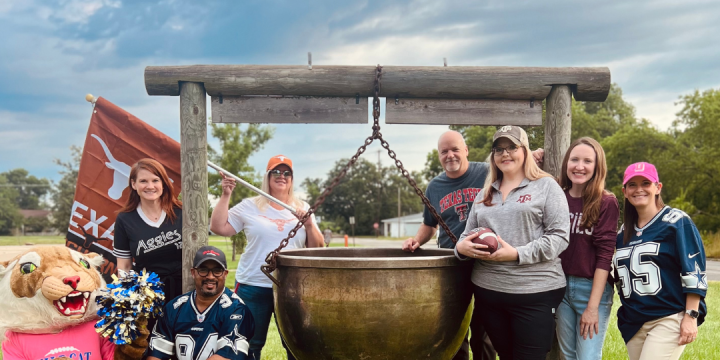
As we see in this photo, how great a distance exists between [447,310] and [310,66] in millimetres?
1816

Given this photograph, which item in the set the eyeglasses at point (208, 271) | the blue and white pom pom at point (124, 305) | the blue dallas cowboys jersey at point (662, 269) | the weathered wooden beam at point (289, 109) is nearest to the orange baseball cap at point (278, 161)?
the weathered wooden beam at point (289, 109)

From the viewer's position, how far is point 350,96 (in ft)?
12.8

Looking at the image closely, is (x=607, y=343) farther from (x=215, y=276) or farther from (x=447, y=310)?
(x=215, y=276)

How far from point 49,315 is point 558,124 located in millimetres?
3437

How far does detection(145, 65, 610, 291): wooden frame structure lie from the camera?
A: 377 cm

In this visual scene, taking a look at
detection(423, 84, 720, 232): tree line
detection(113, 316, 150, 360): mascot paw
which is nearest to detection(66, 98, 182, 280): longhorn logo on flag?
detection(113, 316, 150, 360): mascot paw

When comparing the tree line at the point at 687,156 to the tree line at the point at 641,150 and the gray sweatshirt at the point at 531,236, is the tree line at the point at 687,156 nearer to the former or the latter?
the tree line at the point at 641,150

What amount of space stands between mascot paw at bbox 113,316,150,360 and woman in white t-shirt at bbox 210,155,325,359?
738mm

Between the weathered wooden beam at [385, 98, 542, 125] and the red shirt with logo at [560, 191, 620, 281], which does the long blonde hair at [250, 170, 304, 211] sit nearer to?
the weathered wooden beam at [385, 98, 542, 125]

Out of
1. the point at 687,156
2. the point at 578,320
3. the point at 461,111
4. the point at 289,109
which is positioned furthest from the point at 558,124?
the point at 687,156

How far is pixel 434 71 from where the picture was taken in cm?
382

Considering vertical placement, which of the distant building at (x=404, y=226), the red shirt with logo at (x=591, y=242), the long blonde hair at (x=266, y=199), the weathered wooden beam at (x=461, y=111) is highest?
the weathered wooden beam at (x=461, y=111)

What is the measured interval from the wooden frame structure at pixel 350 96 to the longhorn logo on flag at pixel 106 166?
0.82 meters

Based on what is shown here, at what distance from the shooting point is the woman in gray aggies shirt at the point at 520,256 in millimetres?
2883
